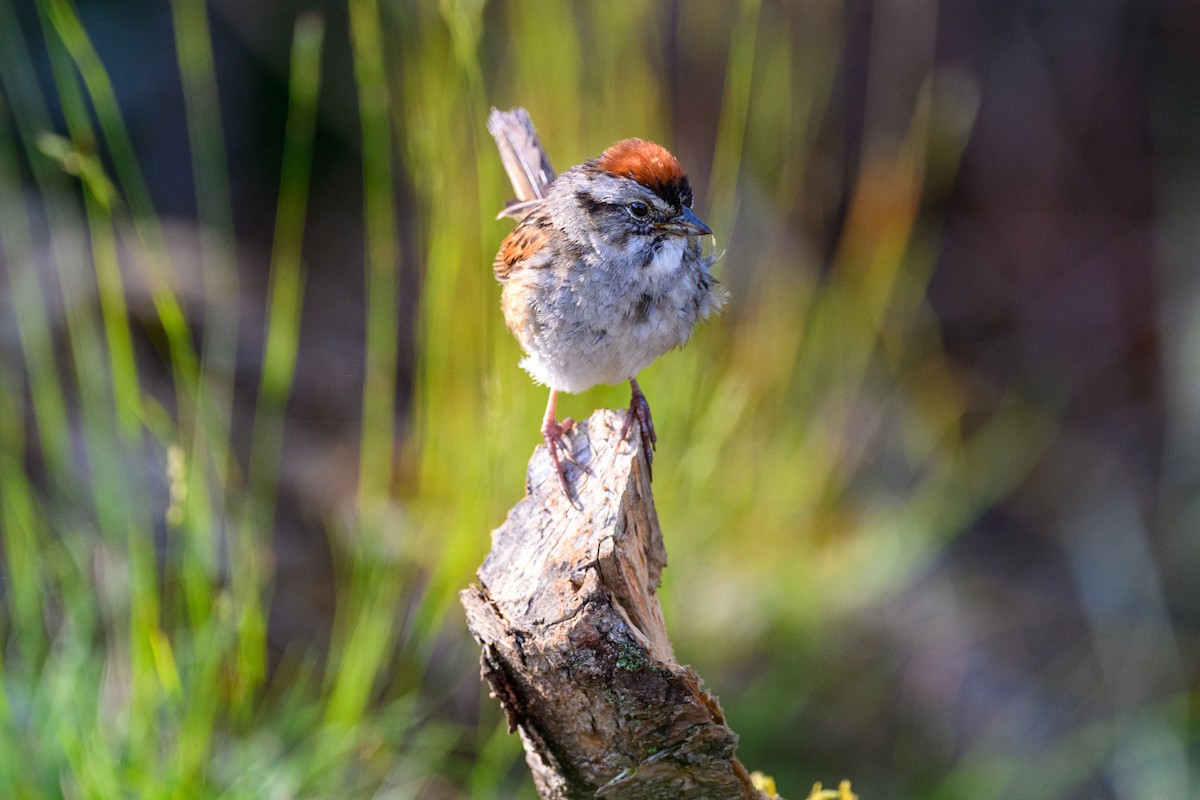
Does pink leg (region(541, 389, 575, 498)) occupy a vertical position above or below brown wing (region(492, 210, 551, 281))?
below

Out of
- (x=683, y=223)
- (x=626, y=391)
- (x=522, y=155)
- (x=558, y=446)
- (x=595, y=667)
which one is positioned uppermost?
(x=522, y=155)

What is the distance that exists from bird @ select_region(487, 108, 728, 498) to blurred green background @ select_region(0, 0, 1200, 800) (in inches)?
6.9

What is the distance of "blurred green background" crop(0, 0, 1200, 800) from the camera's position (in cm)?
249

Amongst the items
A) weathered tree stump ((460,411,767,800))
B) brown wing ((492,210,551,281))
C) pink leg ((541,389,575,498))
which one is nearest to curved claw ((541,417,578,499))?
pink leg ((541,389,575,498))

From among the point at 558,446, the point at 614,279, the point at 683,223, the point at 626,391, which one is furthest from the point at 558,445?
the point at 626,391

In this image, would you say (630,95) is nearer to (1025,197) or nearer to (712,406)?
(712,406)

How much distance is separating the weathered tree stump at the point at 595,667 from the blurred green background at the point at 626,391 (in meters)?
0.63

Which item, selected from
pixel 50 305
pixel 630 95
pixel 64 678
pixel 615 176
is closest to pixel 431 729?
pixel 64 678

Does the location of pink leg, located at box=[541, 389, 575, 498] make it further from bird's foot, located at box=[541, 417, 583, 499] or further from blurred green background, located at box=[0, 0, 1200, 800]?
blurred green background, located at box=[0, 0, 1200, 800]

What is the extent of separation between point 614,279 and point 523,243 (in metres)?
0.30

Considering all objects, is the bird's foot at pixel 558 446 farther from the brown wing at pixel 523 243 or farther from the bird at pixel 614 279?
the brown wing at pixel 523 243

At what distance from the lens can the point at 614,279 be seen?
2.37 meters

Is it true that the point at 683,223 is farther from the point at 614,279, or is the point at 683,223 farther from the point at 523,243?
the point at 523,243

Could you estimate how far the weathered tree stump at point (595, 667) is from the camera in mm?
1590
